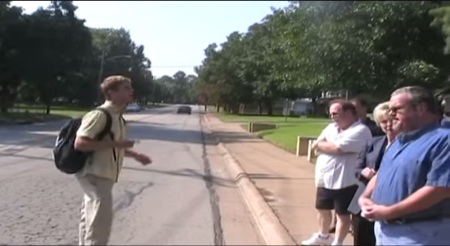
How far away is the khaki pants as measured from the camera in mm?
5887

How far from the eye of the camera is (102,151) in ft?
19.4

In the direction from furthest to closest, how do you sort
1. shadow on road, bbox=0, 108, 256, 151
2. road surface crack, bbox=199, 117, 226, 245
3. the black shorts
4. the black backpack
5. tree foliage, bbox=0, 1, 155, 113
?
tree foliage, bbox=0, 1, 155, 113
shadow on road, bbox=0, 108, 256, 151
road surface crack, bbox=199, 117, 226, 245
the black shorts
the black backpack

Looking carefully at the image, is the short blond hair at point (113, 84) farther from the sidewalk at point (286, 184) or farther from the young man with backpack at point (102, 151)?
the sidewalk at point (286, 184)

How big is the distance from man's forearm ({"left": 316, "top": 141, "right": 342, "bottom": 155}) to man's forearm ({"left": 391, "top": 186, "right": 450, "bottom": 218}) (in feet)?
9.56

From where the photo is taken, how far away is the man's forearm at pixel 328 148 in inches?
277

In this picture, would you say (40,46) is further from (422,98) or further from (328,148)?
(422,98)

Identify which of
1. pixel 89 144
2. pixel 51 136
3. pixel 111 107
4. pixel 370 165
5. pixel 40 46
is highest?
pixel 40 46

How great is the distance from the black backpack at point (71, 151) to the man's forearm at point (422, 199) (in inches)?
106

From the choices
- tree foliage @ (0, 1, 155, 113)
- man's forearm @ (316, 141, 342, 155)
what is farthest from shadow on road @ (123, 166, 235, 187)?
tree foliage @ (0, 1, 155, 113)

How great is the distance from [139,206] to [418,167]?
7019 millimetres

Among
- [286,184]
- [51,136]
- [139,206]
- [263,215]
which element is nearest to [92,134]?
[263,215]

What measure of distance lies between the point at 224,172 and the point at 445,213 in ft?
43.0

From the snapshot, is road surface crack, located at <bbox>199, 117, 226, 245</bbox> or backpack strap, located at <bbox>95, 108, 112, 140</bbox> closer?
backpack strap, located at <bbox>95, 108, 112, 140</bbox>

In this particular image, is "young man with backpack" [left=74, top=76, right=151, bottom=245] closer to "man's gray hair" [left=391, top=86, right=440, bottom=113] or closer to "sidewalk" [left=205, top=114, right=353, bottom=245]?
"man's gray hair" [left=391, top=86, right=440, bottom=113]
